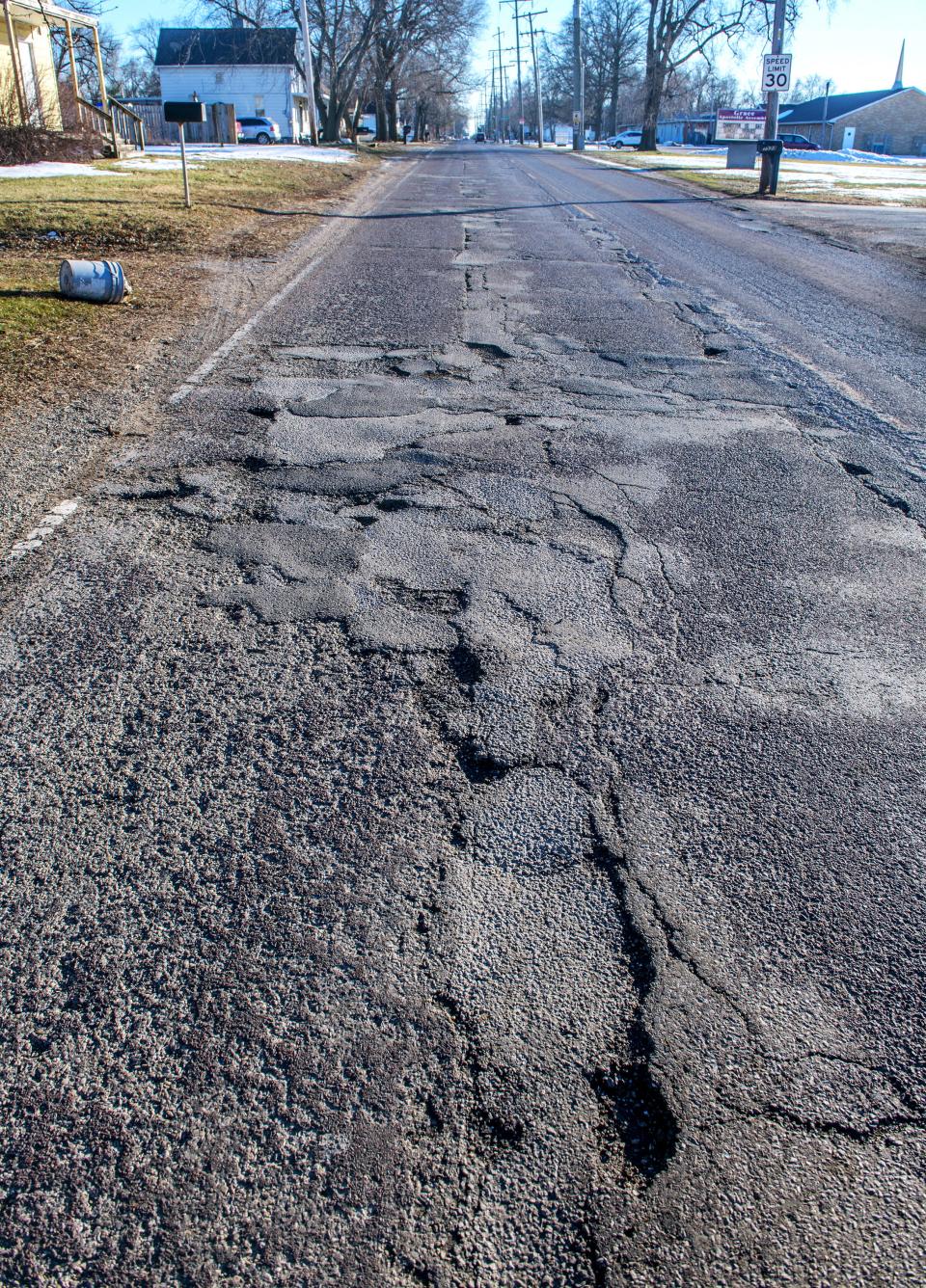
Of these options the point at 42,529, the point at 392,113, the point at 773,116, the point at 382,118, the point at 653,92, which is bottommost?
Result: the point at 42,529

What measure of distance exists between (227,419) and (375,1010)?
4.42 meters

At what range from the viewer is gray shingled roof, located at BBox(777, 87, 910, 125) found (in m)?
84.1

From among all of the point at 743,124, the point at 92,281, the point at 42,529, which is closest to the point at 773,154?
the point at 743,124

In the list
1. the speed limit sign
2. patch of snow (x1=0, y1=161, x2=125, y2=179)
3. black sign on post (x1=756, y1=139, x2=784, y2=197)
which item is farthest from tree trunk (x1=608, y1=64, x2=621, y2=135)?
patch of snow (x1=0, y1=161, x2=125, y2=179)

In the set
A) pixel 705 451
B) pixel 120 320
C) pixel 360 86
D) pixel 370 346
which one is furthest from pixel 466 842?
pixel 360 86

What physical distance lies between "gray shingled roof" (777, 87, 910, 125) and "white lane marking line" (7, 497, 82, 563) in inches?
3707

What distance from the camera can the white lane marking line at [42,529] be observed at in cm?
397

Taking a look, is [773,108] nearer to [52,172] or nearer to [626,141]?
[52,172]

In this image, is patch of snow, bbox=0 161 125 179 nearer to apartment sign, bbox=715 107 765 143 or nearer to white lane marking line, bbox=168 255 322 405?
white lane marking line, bbox=168 255 322 405

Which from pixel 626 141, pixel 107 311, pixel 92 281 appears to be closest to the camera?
pixel 107 311

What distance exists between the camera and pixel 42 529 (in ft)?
13.7

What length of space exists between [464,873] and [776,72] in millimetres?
25214

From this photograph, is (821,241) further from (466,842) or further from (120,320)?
(466,842)

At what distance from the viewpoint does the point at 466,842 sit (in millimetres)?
2408
